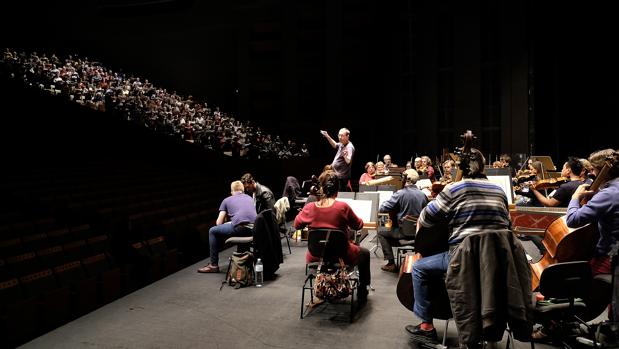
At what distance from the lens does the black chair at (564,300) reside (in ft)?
8.91

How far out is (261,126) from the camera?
18250mm

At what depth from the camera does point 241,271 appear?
4.92 meters

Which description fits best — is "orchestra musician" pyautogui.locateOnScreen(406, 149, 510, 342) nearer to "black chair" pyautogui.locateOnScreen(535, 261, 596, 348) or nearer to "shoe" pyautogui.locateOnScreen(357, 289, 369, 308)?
"black chair" pyautogui.locateOnScreen(535, 261, 596, 348)

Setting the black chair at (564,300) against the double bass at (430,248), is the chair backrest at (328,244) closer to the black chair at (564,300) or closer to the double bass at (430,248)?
the double bass at (430,248)

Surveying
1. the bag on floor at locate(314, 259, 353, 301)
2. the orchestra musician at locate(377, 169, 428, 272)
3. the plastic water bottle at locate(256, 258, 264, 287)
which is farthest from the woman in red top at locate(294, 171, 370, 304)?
the plastic water bottle at locate(256, 258, 264, 287)

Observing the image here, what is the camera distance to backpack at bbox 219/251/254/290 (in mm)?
4918

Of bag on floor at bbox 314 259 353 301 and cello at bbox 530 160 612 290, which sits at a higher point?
cello at bbox 530 160 612 290

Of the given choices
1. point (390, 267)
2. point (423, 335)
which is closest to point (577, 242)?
point (423, 335)

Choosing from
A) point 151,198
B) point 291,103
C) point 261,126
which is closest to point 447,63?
point 291,103

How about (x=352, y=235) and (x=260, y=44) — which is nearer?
(x=352, y=235)

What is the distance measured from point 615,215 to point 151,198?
6.44m

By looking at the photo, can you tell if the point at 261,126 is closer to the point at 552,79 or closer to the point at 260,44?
the point at 260,44

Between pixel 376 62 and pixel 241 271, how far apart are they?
13116 mm

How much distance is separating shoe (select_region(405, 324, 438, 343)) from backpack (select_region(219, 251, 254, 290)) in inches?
83.7
